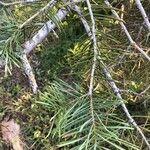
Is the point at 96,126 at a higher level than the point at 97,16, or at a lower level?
lower

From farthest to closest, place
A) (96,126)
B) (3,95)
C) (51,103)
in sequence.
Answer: (3,95) < (51,103) < (96,126)

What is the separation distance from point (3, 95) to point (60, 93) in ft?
4.55

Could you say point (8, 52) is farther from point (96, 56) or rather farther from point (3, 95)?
point (3, 95)

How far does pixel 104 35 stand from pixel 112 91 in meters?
0.14

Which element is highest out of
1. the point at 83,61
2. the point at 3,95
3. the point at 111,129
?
the point at 83,61

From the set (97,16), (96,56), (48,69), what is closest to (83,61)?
(96,56)

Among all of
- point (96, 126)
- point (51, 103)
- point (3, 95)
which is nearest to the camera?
point (96, 126)

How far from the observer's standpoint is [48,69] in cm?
233

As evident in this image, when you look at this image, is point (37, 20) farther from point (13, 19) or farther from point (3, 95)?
point (3, 95)

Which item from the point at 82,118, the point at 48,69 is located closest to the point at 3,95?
the point at 48,69

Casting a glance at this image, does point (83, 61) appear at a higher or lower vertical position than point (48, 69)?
higher

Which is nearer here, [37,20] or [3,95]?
[37,20]

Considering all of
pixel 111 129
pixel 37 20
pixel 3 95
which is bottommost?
pixel 3 95

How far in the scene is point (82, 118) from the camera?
0.88 metres
